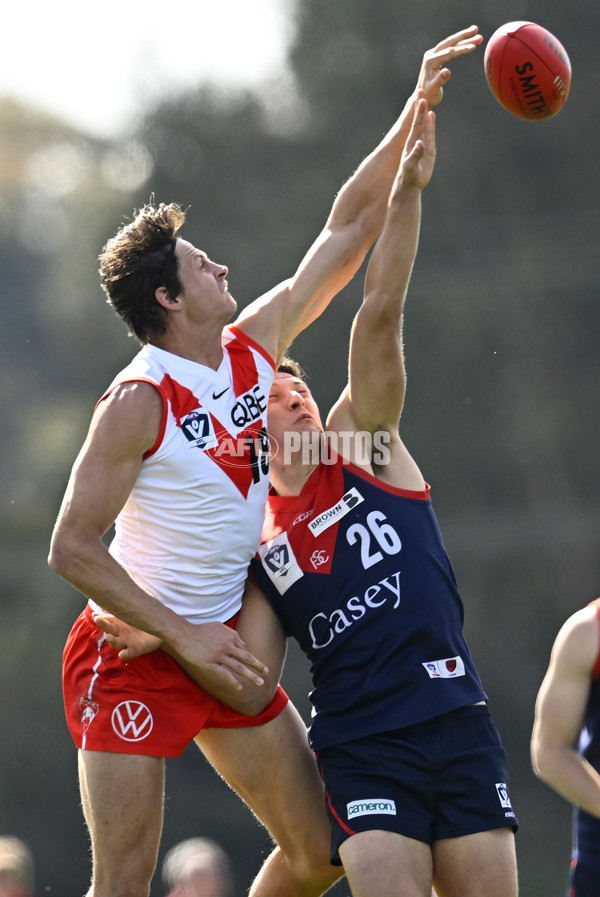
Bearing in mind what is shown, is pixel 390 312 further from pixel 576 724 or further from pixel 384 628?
pixel 576 724

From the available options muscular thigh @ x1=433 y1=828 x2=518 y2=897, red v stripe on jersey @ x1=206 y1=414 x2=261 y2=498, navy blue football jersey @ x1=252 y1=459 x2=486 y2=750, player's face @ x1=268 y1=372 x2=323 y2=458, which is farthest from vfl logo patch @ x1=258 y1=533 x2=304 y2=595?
muscular thigh @ x1=433 y1=828 x2=518 y2=897

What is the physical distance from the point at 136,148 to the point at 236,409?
5025mm

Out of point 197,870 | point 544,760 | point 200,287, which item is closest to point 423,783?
point 544,760

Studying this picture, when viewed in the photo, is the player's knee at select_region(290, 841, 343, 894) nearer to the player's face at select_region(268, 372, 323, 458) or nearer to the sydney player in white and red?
the sydney player in white and red

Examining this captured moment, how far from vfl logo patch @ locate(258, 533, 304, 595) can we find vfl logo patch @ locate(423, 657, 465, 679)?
42 cm

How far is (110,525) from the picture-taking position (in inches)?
109

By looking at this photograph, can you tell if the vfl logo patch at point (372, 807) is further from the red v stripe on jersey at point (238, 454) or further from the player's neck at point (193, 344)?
the player's neck at point (193, 344)

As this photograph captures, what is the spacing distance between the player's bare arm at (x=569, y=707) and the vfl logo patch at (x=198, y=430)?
1067 millimetres

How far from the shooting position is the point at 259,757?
2988 mm

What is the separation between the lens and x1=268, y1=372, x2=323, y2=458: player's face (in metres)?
3.14

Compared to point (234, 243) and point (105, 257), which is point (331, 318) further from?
point (105, 257)

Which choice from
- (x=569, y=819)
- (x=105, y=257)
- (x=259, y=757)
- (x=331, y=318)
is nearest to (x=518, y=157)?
(x=331, y=318)

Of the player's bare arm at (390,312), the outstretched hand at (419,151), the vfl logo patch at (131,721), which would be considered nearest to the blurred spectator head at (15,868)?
the vfl logo patch at (131,721)

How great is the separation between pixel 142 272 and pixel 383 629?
121 cm
